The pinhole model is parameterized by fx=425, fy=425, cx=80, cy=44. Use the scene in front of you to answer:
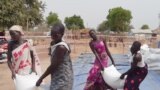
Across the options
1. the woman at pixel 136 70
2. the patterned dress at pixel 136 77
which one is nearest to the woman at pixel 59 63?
the woman at pixel 136 70

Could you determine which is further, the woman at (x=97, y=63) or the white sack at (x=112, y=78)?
the woman at (x=97, y=63)

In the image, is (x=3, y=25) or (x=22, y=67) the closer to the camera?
(x=22, y=67)

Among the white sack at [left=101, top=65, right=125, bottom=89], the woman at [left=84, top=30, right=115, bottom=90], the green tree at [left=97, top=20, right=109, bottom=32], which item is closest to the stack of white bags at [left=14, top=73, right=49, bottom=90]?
the white sack at [left=101, top=65, right=125, bottom=89]

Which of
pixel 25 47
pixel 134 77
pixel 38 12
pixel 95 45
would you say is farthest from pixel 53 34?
pixel 38 12

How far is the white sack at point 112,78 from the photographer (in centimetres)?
753

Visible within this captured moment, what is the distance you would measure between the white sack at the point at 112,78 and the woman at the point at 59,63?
97.8 inches

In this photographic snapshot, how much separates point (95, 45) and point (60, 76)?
367 centimetres

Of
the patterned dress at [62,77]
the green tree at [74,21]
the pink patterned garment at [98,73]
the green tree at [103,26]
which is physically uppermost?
the patterned dress at [62,77]

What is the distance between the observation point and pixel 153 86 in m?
11.4

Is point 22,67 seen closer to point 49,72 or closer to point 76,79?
point 49,72

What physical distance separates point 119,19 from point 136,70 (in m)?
75.4

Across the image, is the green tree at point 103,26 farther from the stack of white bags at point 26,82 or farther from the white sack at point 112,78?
the stack of white bags at point 26,82

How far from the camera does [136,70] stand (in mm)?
7012

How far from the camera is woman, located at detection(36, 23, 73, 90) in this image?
4.98 metres
